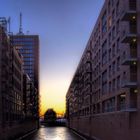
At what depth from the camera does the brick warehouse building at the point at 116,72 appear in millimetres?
45625

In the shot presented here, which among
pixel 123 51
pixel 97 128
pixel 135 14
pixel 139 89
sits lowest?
pixel 97 128

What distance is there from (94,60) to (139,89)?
43126 millimetres

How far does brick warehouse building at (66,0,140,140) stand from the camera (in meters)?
Answer: 45.6

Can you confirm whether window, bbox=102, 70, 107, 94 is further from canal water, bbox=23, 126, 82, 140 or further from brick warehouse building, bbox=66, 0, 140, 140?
canal water, bbox=23, 126, 82, 140

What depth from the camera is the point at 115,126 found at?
5438 cm

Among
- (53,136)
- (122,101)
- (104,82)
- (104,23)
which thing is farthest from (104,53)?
(53,136)

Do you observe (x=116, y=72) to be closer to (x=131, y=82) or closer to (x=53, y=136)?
(x=131, y=82)

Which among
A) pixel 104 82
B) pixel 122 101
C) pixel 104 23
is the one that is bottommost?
pixel 122 101

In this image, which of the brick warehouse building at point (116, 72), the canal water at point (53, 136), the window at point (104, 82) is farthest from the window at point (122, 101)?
the canal water at point (53, 136)

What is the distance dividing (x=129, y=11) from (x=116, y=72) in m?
14.9

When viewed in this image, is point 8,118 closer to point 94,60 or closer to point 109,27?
point 94,60

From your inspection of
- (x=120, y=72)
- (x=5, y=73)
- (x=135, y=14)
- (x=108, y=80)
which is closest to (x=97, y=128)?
(x=108, y=80)

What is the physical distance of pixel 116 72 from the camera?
5847cm

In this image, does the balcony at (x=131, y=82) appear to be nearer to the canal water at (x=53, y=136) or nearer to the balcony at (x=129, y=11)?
the balcony at (x=129, y=11)
